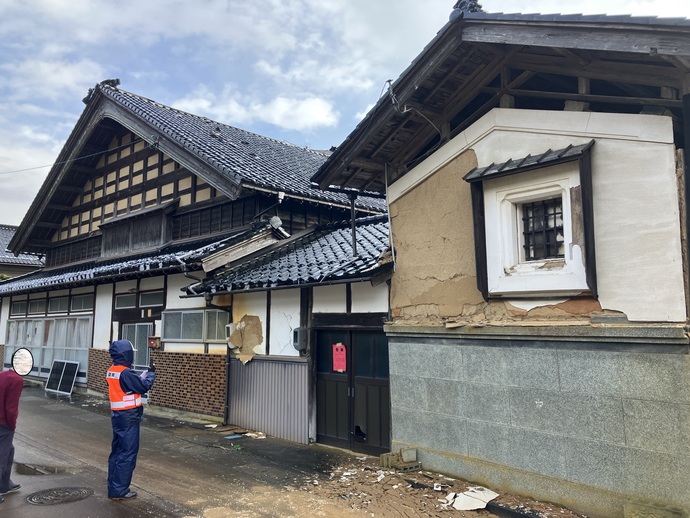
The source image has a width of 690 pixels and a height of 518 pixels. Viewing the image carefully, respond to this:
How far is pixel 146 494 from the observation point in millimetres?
6324

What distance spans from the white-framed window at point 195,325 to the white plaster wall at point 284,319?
158 centimetres

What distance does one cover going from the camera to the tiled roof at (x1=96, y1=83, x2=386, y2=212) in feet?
38.0

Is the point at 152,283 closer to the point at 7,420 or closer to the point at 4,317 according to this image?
the point at 7,420

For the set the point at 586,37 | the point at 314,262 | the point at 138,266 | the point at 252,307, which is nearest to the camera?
the point at 586,37

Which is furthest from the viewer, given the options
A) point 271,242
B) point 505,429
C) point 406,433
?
point 271,242

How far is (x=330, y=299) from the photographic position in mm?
8680

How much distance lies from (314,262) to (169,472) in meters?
4.13

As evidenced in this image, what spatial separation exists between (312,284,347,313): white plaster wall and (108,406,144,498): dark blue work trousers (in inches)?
135

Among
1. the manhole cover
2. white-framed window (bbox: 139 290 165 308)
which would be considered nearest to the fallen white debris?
the manhole cover

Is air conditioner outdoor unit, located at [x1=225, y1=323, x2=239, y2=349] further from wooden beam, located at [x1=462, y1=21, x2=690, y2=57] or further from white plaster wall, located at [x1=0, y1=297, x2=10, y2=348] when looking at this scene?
white plaster wall, located at [x1=0, y1=297, x2=10, y2=348]

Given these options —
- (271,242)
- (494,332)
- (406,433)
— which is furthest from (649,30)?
(271,242)

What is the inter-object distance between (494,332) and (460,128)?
2.74 metres

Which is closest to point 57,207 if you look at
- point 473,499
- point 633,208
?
point 473,499

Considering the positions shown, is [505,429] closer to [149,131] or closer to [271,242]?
[271,242]
